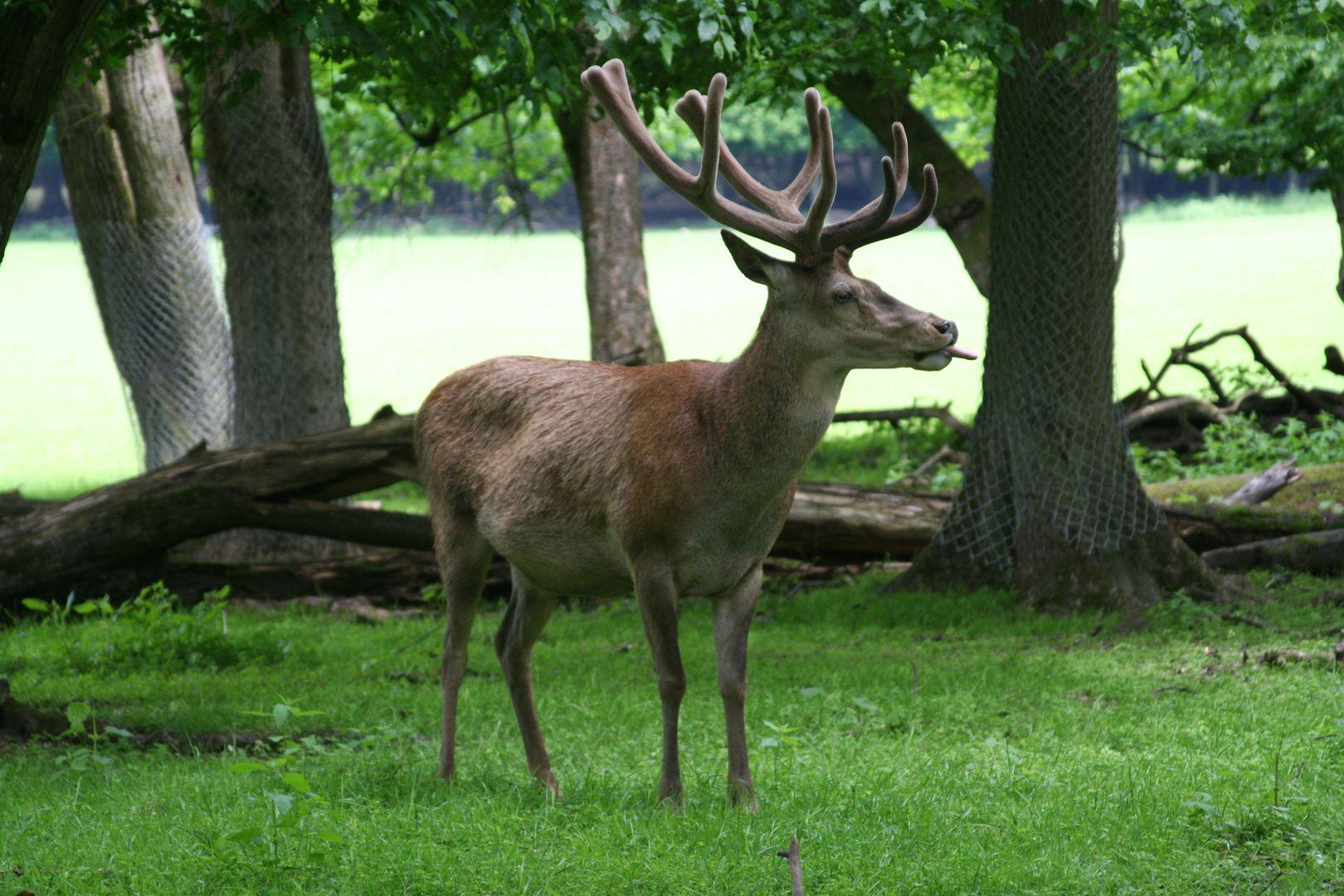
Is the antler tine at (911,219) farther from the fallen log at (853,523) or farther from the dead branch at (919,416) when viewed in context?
the dead branch at (919,416)

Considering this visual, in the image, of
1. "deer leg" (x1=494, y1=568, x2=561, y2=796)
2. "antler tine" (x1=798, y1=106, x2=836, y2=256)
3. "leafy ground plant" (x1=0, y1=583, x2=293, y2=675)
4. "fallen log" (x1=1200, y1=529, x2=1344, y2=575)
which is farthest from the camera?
"fallen log" (x1=1200, y1=529, x2=1344, y2=575)

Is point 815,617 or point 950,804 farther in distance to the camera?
point 815,617

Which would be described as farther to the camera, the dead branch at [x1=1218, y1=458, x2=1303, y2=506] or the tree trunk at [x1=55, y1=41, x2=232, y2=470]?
the tree trunk at [x1=55, y1=41, x2=232, y2=470]

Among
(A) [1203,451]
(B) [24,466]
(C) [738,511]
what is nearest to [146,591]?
(C) [738,511]

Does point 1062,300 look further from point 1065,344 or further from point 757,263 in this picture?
point 757,263

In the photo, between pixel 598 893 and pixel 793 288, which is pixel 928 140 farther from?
pixel 598 893

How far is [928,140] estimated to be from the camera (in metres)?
10.2

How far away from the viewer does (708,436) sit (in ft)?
15.9

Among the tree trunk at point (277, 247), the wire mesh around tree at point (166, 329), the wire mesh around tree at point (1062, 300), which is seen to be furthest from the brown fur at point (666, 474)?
the wire mesh around tree at point (166, 329)

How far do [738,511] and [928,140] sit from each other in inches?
239

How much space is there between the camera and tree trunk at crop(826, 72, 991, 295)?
9.95 metres

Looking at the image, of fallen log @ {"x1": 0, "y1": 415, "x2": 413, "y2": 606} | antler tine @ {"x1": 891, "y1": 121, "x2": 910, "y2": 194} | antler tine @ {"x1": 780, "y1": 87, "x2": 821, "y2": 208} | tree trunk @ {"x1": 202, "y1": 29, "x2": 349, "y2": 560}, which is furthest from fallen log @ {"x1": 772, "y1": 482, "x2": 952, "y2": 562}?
antler tine @ {"x1": 891, "y1": 121, "x2": 910, "y2": 194}

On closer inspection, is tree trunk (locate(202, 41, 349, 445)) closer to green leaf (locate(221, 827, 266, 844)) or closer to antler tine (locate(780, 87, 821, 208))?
antler tine (locate(780, 87, 821, 208))

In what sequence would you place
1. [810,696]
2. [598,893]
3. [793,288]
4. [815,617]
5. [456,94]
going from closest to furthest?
[598,893] < [793,288] < [810,696] < [456,94] < [815,617]
